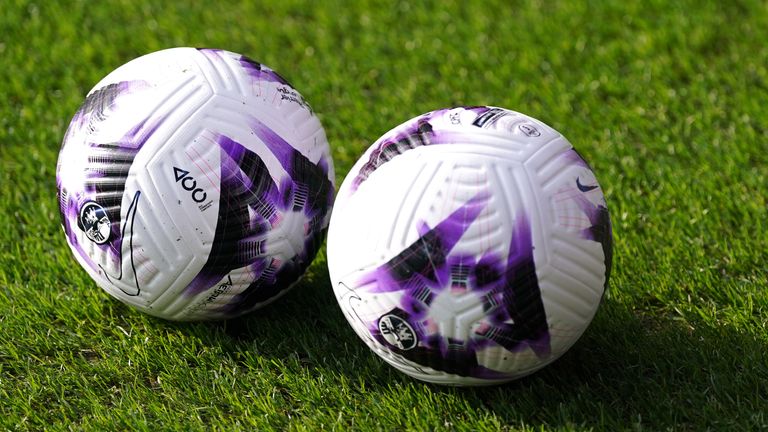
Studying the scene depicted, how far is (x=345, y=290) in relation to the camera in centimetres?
407

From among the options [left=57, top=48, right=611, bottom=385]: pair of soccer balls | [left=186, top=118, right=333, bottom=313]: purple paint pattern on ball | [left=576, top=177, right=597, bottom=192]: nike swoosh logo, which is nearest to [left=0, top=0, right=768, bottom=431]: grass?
[left=57, top=48, right=611, bottom=385]: pair of soccer balls

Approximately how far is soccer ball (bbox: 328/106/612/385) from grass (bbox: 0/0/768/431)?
0.40m

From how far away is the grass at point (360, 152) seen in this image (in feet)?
14.0

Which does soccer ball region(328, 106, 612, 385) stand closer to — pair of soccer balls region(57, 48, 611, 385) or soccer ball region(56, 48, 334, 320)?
pair of soccer balls region(57, 48, 611, 385)

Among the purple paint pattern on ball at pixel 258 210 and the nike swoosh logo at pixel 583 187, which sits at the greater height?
the nike swoosh logo at pixel 583 187

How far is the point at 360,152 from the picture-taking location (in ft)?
20.7

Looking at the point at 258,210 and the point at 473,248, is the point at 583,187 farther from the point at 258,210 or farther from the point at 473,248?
the point at 258,210

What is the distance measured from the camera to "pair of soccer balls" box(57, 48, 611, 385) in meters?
3.80

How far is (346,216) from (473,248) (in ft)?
1.90

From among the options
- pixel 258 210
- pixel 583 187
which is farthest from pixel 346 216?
pixel 583 187

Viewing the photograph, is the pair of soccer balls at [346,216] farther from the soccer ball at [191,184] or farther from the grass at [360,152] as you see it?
the grass at [360,152]

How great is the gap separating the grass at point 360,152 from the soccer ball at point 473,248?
0.40 m

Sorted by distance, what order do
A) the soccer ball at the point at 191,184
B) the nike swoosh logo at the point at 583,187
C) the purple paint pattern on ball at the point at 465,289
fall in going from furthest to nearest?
the soccer ball at the point at 191,184 < the nike swoosh logo at the point at 583,187 < the purple paint pattern on ball at the point at 465,289

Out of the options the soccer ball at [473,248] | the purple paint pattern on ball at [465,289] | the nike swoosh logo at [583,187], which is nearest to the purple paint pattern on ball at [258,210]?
the soccer ball at [473,248]
